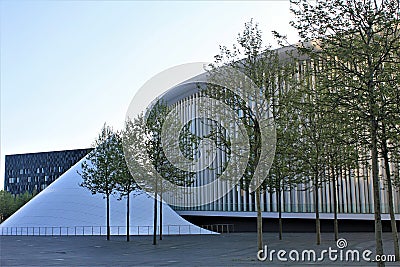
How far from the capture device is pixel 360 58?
11.1 meters

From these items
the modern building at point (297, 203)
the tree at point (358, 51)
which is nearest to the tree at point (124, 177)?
the modern building at point (297, 203)

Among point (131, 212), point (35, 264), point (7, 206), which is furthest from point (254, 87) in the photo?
point (7, 206)

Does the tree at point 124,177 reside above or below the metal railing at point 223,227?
above

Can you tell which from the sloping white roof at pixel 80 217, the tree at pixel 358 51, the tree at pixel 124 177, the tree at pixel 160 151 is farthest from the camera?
the sloping white roof at pixel 80 217

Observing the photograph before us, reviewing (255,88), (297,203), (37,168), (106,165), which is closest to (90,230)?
(106,165)

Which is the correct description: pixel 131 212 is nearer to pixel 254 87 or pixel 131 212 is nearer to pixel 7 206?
pixel 254 87

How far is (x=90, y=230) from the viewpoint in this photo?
3900 centimetres

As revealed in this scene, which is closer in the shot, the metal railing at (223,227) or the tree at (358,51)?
the tree at (358,51)

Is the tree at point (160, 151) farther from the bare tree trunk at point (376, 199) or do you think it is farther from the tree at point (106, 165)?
the bare tree trunk at point (376, 199)

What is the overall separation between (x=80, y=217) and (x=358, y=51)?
33.1m

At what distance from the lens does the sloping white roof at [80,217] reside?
127ft

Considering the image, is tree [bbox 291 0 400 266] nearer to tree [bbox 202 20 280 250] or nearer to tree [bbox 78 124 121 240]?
tree [bbox 202 20 280 250]

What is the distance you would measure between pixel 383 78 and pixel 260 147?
7.62 m

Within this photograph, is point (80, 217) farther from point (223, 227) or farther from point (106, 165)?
point (223, 227)
